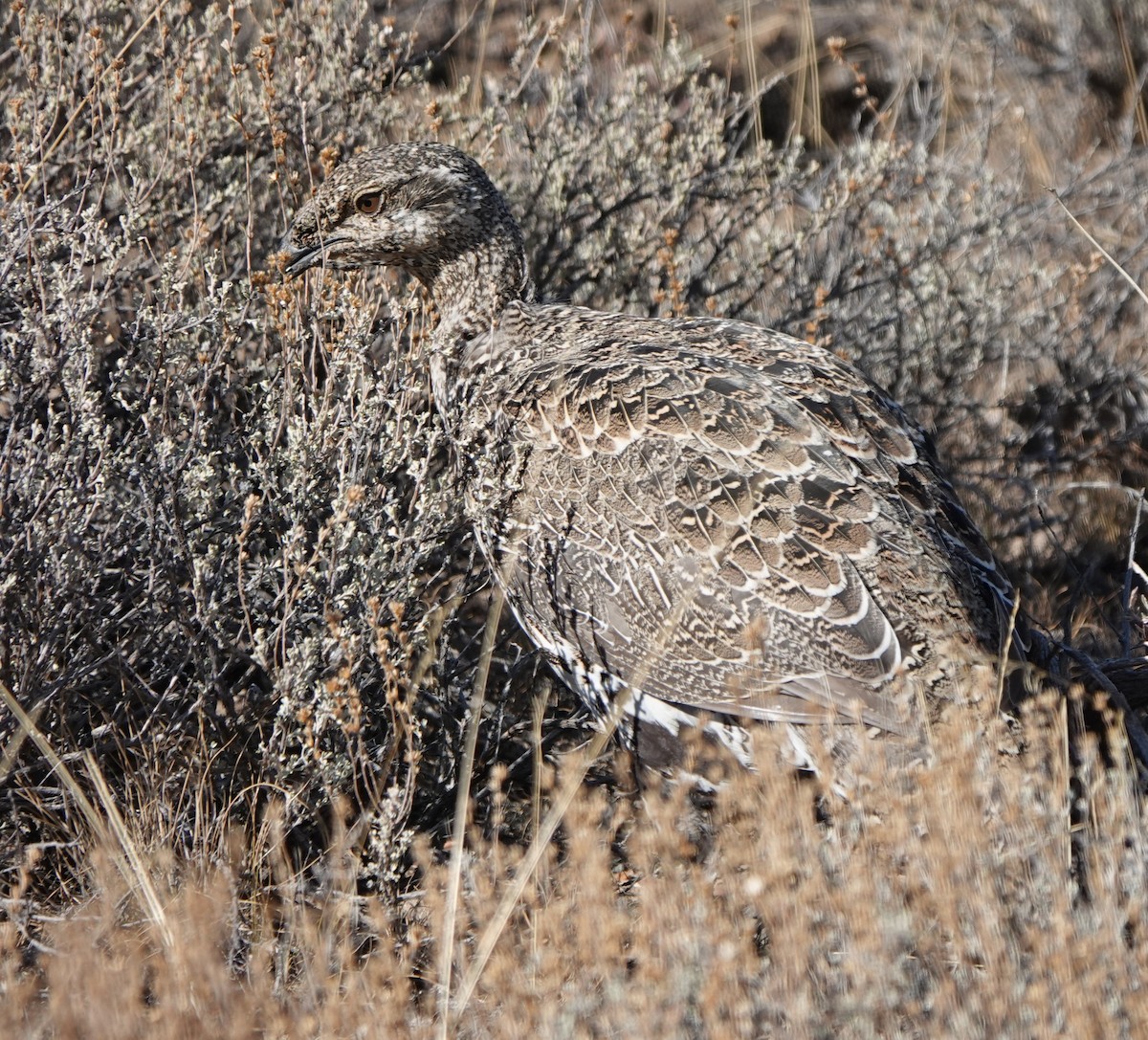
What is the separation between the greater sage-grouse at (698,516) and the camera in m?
3.27

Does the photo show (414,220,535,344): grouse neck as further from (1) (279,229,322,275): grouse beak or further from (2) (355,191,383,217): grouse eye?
(1) (279,229,322,275): grouse beak

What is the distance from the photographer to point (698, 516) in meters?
3.41

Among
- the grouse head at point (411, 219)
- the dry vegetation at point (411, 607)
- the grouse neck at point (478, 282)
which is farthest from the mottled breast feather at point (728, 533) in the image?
the grouse head at point (411, 219)

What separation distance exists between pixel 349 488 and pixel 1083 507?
3.50 m

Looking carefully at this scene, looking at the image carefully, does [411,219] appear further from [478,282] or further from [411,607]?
[411,607]

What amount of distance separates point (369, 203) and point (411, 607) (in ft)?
3.93

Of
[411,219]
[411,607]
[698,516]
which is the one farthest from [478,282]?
[698,516]

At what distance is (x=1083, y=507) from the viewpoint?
555 cm

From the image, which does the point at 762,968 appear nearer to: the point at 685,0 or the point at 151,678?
the point at 151,678

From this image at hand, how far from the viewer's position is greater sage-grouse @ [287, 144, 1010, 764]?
3.27m

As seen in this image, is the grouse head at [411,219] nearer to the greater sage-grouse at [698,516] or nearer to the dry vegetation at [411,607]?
the greater sage-grouse at [698,516]

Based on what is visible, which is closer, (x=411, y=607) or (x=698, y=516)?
(x=698, y=516)

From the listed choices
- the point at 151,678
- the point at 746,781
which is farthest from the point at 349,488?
the point at 746,781

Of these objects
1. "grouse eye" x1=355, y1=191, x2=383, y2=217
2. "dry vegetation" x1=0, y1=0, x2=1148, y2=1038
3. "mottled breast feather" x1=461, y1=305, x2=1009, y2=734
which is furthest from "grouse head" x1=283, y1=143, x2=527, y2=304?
"mottled breast feather" x1=461, y1=305, x2=1009, y2=734
